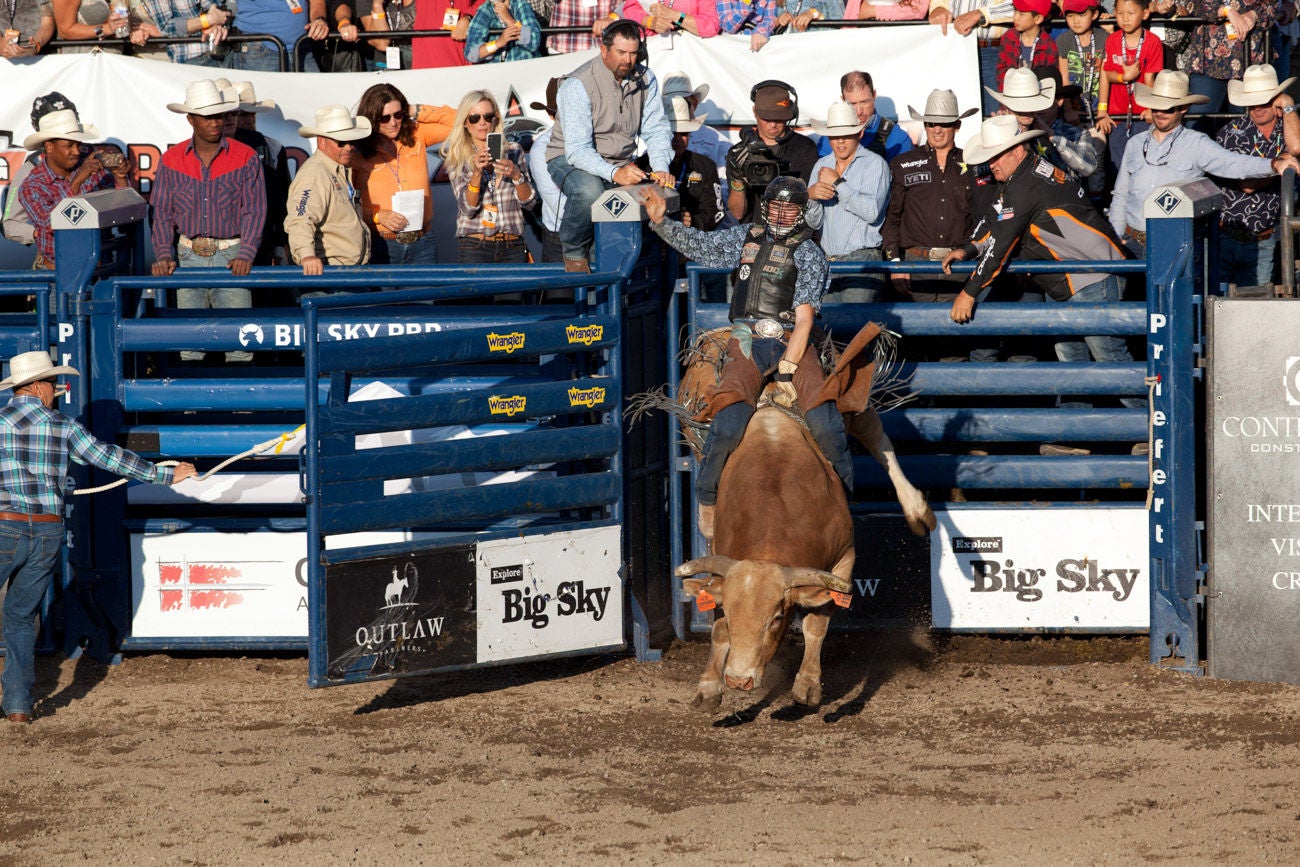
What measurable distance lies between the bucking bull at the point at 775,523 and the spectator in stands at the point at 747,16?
4000mm

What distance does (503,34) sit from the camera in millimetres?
12312

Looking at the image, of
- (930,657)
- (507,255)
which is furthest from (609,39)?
(930,657)

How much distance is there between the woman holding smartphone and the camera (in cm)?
1070

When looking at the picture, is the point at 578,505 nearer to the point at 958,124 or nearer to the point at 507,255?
the point at 507,255

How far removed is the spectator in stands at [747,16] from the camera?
39.9 feet

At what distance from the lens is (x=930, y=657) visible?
9.30 m

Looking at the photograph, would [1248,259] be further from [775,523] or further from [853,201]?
[775,523]

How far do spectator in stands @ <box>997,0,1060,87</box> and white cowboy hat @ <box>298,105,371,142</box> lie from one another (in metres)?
4.65

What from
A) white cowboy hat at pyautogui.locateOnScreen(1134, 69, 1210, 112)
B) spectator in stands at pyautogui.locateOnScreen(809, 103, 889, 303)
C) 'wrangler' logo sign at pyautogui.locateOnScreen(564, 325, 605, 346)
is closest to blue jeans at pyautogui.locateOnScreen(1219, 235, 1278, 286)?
white cowboy hat at pyautogui.locateOnScreen(1134, 69, 1210, 112)

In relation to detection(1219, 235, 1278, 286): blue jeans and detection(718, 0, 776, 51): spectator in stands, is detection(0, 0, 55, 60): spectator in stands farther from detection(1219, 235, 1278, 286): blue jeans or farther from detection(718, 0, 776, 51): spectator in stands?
detection(1219, 235, 1278, 286): blue jeans

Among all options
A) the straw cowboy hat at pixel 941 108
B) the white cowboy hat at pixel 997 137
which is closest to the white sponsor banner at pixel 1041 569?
the white cowboy hat at pixel 997 137

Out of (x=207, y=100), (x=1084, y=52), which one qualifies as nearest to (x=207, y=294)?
(x=207, y=100)

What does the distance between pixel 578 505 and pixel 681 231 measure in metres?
1.62

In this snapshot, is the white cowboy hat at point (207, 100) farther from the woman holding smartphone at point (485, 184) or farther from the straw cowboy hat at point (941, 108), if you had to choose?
the straw cowboy hat at point (941, 108)
